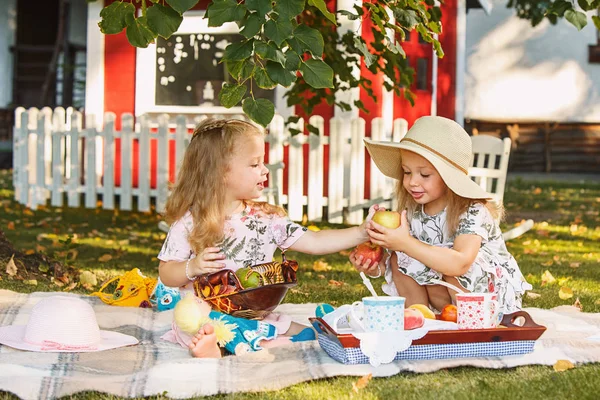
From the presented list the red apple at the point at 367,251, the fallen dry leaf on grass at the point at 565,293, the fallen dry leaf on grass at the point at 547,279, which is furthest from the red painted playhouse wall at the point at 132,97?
the red apple at the point at 367,251

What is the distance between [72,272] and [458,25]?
8666mm

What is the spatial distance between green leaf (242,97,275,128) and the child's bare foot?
2.79ft

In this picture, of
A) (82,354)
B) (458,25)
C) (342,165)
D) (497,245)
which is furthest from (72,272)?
(458,25)

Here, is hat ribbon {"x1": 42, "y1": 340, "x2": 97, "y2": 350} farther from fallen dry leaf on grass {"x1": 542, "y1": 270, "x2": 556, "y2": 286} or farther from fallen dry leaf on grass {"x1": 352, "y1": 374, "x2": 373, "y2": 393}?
fallen dry leaf on grass {"x1": 542, "y1": 270, "x2": 556, "y2": 286}

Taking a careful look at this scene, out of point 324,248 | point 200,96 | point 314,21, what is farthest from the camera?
point 200,96

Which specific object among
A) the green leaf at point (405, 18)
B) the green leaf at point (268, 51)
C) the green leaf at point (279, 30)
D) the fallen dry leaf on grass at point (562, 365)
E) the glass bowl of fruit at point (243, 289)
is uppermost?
the green leaf at point (405, 18)

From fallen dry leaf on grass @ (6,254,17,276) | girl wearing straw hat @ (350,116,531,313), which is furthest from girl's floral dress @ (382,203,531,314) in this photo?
fallen dry leaf on grass @ (6,254,17,276)

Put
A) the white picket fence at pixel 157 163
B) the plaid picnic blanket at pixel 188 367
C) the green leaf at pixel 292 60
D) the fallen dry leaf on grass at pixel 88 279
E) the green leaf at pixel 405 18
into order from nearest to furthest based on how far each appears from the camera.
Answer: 1. the plaid picnic blanket at pixel 188 367
2. the green leaf at pixel 292 60
3. the green leaf at pixel 405 18
4. the fallen dry leaf on grass at pixel 88 279
5. the white picket fence at pixel 157 163

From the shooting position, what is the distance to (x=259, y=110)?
3.61 m

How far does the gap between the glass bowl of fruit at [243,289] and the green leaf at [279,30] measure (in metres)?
1.05

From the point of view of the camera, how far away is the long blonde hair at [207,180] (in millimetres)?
4145

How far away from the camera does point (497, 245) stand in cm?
439

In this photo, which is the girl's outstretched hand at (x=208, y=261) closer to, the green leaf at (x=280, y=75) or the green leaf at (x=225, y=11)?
the green leaf at (x=280, y=75)

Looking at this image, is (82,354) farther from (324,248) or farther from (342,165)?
(342,165)
